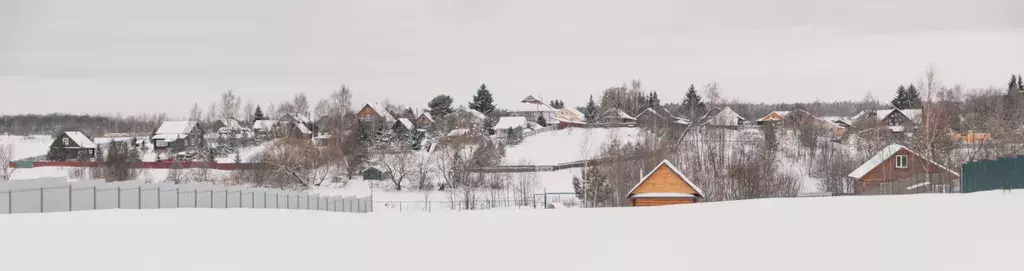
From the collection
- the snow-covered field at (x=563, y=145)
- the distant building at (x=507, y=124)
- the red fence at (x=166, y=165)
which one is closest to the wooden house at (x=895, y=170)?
the snow-covered field at (x=563, y=145)

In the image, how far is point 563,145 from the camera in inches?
2901

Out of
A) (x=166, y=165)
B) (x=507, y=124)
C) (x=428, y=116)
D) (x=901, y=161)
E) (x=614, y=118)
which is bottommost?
(x=166, y=165)

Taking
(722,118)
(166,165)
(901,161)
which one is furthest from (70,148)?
(901,161)

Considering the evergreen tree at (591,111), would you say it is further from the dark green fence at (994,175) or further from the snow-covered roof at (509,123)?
the dark green fence at (994,175)

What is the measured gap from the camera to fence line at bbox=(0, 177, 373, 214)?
2045 centimetres

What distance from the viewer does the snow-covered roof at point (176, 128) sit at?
8769cm

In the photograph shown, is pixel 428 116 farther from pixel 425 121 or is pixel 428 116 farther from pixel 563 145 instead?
pixel 563 145

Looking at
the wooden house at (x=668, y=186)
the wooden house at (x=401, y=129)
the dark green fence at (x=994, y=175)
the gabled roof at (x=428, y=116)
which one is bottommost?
the wooden house at (x=668, y=186)

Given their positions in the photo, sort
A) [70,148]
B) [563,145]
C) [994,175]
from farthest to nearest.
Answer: [70,148] → [563,145] → [994,175]

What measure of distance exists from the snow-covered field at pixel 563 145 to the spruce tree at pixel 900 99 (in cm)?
3311

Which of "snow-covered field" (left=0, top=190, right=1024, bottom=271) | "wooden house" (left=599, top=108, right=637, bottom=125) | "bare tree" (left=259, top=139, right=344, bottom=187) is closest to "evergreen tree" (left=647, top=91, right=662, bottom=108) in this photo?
"wooden house" (left=599, top=108, right=637, bottom=125)

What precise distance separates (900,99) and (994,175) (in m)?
80.0

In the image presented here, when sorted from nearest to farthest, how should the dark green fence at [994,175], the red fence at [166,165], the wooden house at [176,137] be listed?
the dark green fence at [994,175], the red fence at [166,165], the wooden house at [176,137]

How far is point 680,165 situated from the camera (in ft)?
185
